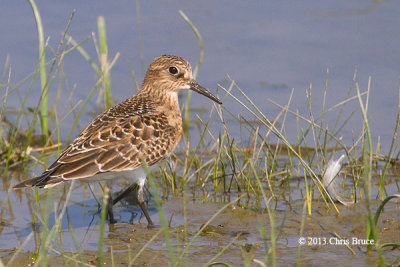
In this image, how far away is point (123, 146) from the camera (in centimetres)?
771

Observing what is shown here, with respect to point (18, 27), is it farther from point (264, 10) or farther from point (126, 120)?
point (126, 120)

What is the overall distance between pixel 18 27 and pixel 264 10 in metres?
4.49

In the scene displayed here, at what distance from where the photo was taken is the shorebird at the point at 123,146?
7.43 m

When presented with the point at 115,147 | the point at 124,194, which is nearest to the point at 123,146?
the point at 115,147

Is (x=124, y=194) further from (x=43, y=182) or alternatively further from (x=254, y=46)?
(x=254, y=46)

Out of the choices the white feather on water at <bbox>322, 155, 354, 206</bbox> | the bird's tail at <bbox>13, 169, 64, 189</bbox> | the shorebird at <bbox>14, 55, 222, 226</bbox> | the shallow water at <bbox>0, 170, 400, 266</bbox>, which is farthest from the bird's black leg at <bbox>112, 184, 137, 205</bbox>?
the white feather on water at <bbox>322, 155, 354, 206</bbox>

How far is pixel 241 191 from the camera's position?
8414 mm

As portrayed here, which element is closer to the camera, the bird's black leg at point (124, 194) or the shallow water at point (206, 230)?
the shallow water at point (206, 230)

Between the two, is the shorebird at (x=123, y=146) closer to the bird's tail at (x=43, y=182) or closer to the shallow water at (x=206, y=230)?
the bird's tail at (x=43, y=182)

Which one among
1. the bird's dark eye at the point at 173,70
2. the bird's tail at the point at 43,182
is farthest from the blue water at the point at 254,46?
the bird's tail at the point at 43,182

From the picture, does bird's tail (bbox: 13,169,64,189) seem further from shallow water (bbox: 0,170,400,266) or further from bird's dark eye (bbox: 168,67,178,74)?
bird's dark eye (bbox: 168,67,178,74)

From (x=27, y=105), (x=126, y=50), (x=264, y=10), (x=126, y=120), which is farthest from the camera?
(x=264, y=10)

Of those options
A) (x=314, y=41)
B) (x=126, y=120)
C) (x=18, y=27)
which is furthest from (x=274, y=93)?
(x=18, y=27)

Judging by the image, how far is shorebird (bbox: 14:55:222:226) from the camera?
24.4 feet
